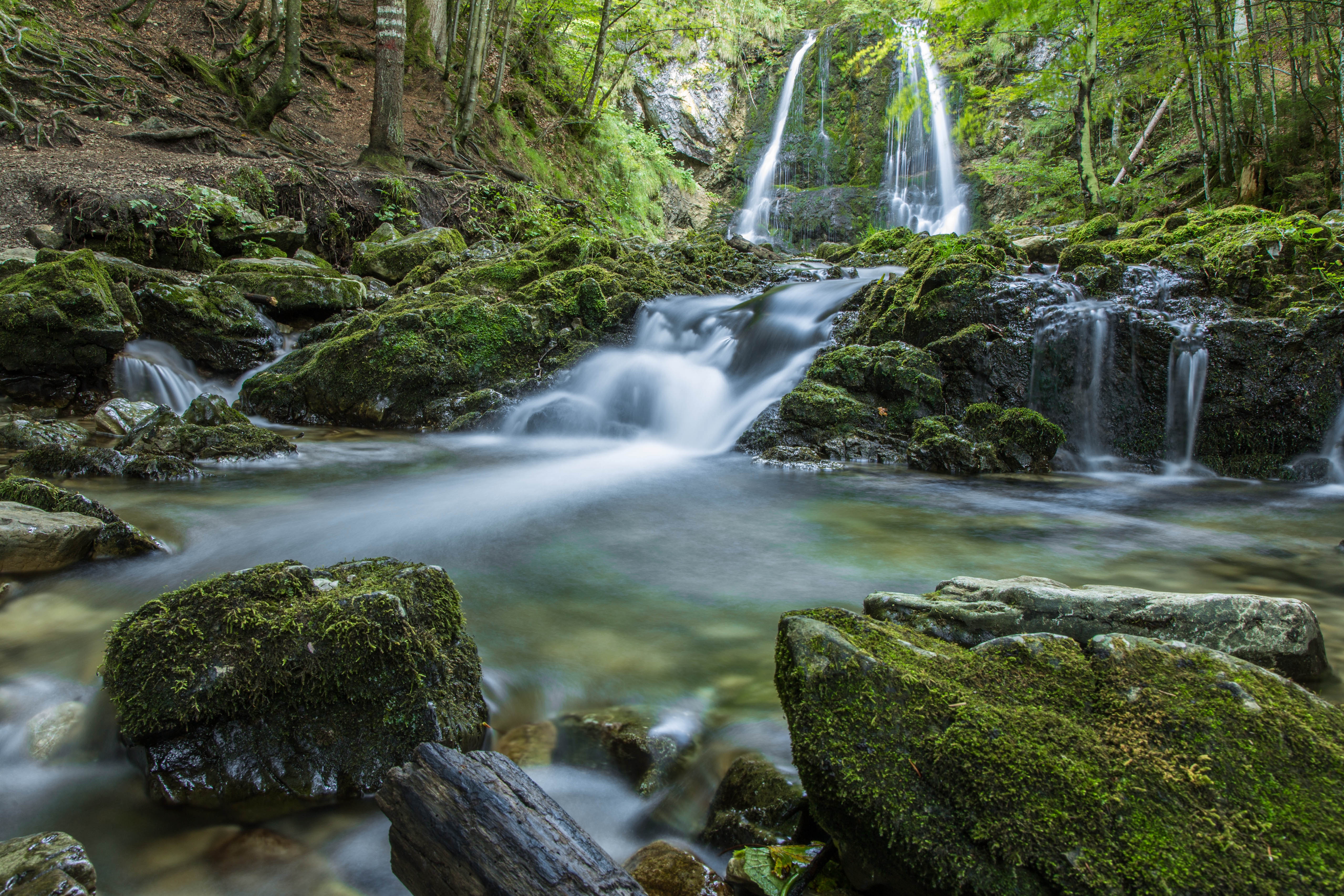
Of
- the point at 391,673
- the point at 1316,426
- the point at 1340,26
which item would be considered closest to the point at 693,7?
the point at 1340,26

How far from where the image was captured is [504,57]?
57.7ft

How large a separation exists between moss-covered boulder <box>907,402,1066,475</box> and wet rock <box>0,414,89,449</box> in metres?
7.90

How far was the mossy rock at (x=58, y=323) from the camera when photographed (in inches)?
280

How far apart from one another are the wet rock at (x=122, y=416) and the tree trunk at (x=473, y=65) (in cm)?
1125

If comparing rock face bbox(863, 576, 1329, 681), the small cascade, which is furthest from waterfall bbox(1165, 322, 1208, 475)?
rock face bbox(863, 576, 1329, 681)

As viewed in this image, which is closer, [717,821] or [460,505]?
[717,821]

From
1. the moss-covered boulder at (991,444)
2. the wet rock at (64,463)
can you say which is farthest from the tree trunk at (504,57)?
the moss-covered boulder at (991,444)

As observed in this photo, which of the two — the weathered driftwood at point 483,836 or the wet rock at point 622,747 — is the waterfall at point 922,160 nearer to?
the wet rock at point 622,747

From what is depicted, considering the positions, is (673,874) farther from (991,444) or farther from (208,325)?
(208,325)

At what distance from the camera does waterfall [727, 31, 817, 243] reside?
24.8 meters

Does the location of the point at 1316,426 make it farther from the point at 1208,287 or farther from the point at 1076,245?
the point at 1076,245

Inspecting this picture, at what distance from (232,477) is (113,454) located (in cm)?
88

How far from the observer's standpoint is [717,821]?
2057 millimetres

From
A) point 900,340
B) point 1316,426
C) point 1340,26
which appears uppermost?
point 1340,26
